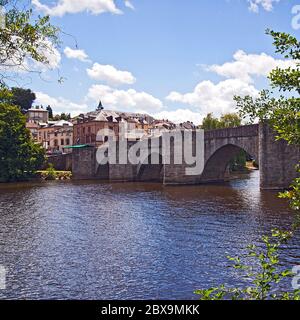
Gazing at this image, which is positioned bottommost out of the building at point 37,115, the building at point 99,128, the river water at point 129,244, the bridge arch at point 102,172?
the river water at point 129,244

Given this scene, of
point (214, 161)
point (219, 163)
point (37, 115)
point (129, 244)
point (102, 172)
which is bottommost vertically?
point (129, 244)

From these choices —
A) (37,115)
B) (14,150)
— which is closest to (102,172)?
(14,150)

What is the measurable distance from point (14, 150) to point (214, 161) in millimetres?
35753

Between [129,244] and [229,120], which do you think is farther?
[229,120]

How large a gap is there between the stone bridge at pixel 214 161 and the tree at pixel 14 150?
863 centimetres

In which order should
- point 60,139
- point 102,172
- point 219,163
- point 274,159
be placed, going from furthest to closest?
point 60,139, point 102,172, point 219,163, point 274,159

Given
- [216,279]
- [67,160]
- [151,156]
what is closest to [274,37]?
[216,279]

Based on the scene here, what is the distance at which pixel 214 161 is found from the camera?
5344cm

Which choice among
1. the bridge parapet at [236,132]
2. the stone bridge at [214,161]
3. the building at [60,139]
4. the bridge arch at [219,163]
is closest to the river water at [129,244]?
the stone bridge at [214,161]

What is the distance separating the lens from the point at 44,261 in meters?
17.3

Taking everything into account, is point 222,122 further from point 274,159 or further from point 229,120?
point 274,159

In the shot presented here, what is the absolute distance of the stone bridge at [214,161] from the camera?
40156 mm

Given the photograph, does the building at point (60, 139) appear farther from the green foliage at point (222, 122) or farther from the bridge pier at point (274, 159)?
the bridge pier at point (274, 159)

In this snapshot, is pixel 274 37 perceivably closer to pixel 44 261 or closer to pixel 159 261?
pixel 159 261
